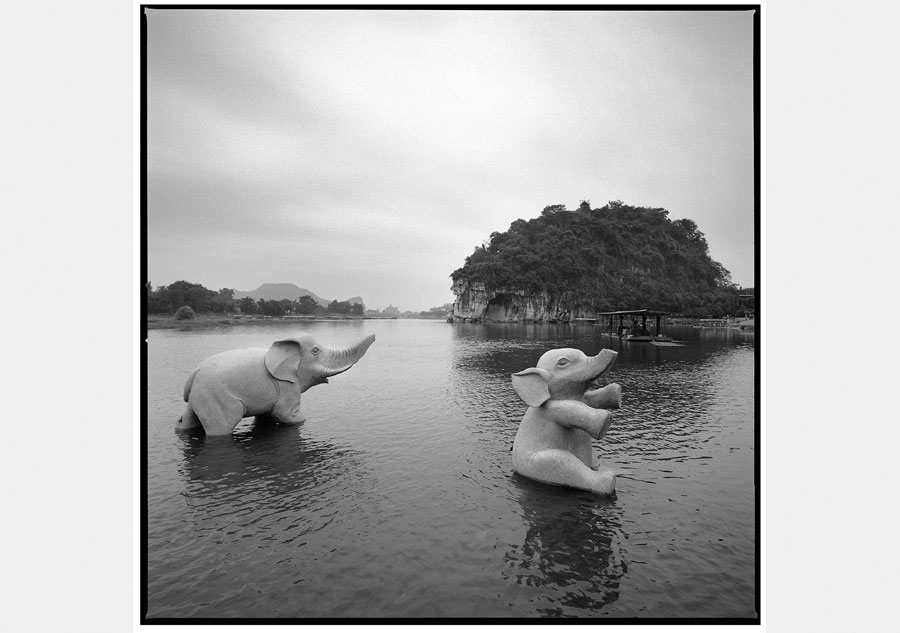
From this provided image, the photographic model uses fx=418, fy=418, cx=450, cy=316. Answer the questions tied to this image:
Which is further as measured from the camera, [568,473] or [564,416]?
[568,473]

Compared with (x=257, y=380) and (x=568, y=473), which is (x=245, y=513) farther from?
(x=568, y=473)

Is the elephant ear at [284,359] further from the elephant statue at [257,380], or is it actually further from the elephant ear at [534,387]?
the elephant ear at [534,387]

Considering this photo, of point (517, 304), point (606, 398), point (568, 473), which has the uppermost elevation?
point (517, 304)

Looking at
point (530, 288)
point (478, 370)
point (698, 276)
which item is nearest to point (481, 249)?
point (530, 288)

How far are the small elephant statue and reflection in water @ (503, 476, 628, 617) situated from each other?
7.5 inches

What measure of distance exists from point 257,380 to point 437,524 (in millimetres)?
3885

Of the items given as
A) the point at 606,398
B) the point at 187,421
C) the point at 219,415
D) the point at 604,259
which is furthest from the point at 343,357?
the point at 604,259

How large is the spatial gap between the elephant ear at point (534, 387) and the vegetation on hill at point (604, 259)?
60.0 meters

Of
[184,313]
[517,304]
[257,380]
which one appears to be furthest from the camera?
[517,304]

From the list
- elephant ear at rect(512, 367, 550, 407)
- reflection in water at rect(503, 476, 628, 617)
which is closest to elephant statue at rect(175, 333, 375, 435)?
elephant ear at rect(512, 367, 550, 407)

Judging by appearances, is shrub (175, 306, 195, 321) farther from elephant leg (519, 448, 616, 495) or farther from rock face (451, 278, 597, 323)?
rock face (451, 278, 597, 323)

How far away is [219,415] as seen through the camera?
20.1 ft

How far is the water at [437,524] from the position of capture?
9.48 ft

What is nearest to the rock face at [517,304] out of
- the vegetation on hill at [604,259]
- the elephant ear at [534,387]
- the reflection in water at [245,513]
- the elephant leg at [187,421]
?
the vegetation on hill at [604,259]
